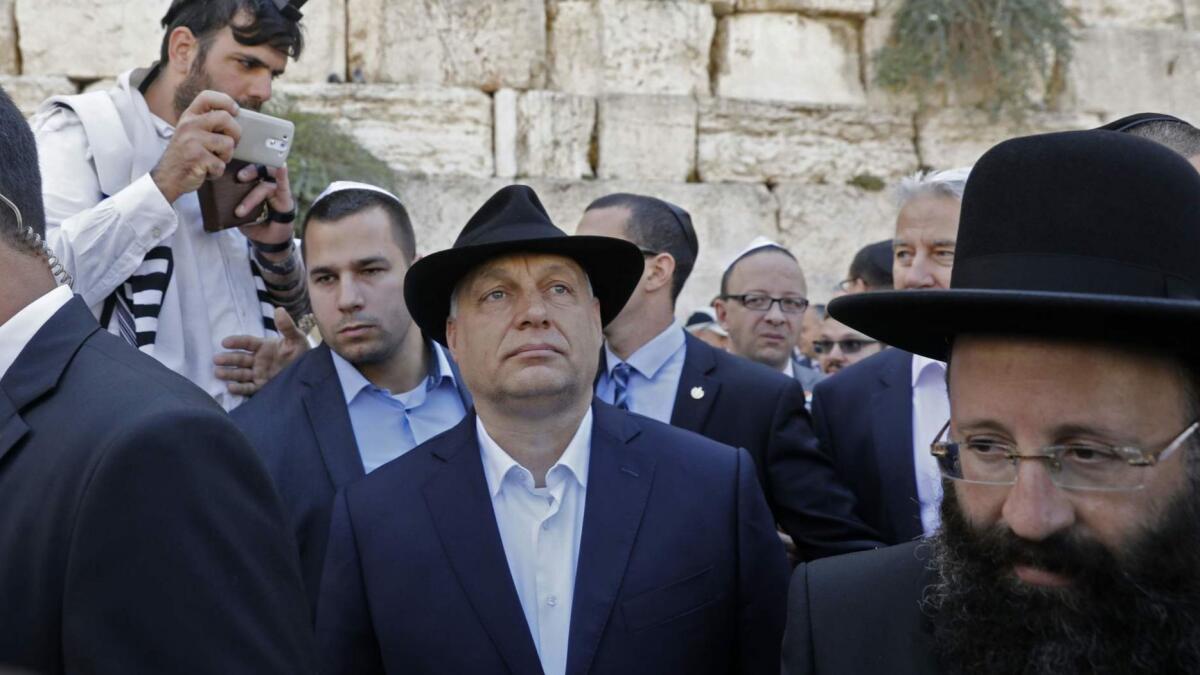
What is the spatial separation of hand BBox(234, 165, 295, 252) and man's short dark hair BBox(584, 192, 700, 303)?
4.39ft

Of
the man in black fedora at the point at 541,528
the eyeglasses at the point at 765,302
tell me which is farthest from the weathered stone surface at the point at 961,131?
the man in black fedora at the point at 541,528

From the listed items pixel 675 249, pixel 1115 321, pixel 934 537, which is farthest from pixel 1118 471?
pixel 675 249

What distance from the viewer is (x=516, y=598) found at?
300 centimetres

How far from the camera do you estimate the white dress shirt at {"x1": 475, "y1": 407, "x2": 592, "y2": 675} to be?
3039mm

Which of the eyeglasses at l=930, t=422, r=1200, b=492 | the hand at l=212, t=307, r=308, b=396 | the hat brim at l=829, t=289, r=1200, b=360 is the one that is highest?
the hat brim at l=829, t=289, r=1200, b=360

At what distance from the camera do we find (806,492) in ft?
12.7

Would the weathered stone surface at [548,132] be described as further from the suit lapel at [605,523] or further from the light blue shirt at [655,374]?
the suit lapel at [605,523]

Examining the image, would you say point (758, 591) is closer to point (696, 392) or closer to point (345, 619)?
point (345, 619)

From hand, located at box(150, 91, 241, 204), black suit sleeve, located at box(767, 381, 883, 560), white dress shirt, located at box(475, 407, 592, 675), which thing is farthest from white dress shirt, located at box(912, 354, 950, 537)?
hand, located at box(150, 91, 241, 204)

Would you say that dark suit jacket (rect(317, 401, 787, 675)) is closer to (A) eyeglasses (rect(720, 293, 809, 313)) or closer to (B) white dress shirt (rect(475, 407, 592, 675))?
(B) white dress shirt (rect(475, 407, 592, 675))

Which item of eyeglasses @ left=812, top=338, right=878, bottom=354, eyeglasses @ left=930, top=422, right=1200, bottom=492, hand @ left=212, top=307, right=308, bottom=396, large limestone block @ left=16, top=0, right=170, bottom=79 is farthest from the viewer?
large limestone block @ left=16, top=0, right=170, bottom=79

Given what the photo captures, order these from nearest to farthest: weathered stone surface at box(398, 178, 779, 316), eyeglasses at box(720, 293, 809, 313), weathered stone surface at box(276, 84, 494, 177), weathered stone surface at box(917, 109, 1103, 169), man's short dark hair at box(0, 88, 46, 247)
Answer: man's short dark hair at box(0, 88, 46, 247) → eyeglasses at box(720, 293, 809, 313) → weathered stone surface at box(398, 178, 779, 316) → weathered stone surface at box(276, 84, 494, 177) → weathered stone surface at box(917, 109, 1103, 169)

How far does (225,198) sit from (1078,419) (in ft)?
8.75

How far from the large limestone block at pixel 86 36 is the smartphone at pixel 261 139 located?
17.0ft
